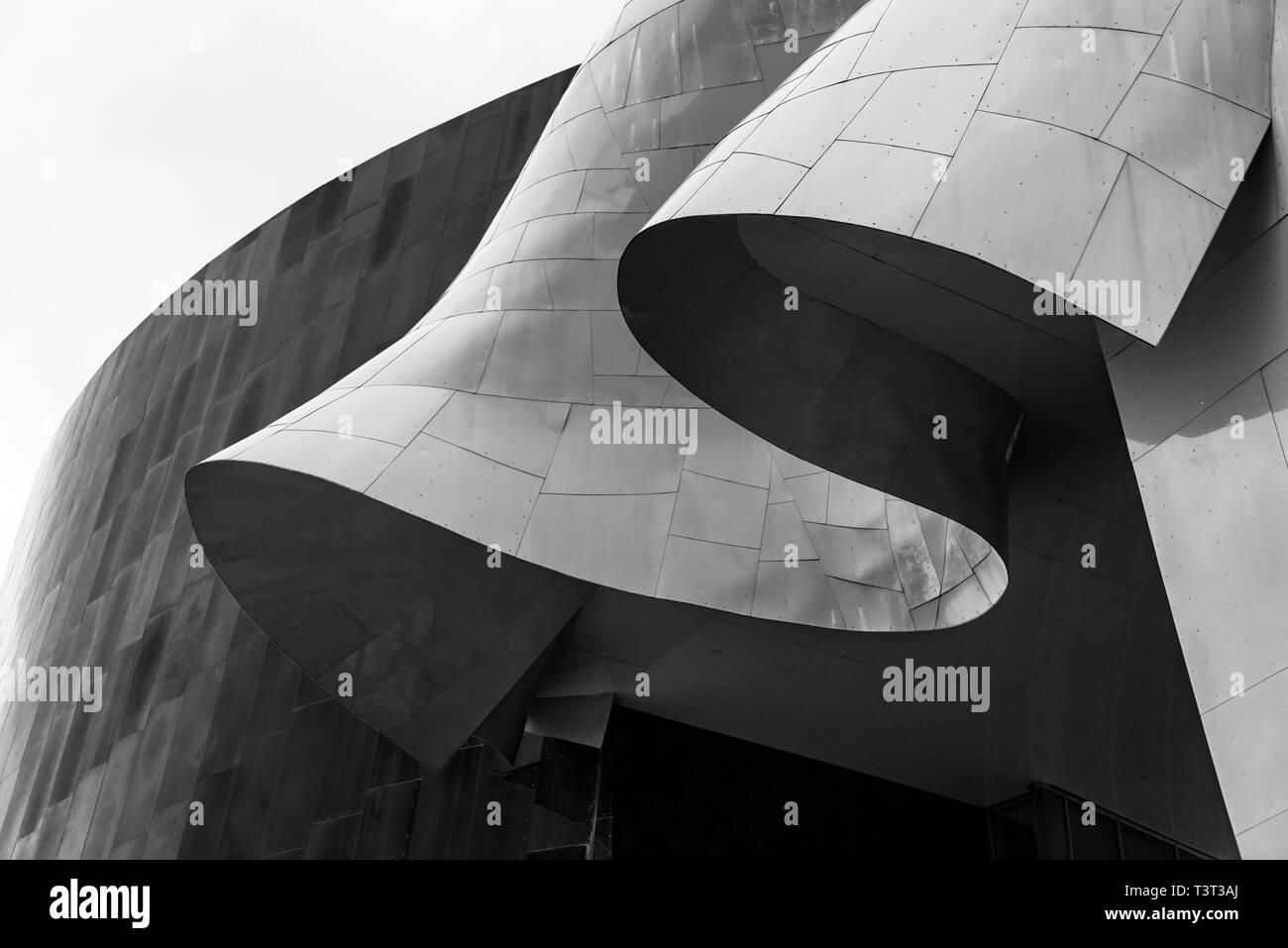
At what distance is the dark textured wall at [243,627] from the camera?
19625 millimetres

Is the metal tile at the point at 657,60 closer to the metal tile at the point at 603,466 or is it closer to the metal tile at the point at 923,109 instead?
the metal tile at the point at 603,466

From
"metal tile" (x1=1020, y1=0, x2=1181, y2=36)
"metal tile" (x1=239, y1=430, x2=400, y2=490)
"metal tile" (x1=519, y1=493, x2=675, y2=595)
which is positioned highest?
"metal tile" (x1=1020, y1=0, x2=1181, y2=36)

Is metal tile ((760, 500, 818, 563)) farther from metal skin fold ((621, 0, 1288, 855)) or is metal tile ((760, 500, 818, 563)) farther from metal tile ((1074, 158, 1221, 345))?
metal tile ((1074, 158, 1221, 345))

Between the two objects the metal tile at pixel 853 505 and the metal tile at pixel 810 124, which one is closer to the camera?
the metal tile at pixel 810 124

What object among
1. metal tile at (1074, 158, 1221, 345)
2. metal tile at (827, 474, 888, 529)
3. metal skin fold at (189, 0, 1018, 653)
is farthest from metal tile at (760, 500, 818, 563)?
metal tile at (1074, 158, 1221, 345)

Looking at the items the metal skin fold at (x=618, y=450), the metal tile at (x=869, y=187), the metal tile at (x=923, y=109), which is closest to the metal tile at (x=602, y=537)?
the metal skin fold at (x=618, y=450)

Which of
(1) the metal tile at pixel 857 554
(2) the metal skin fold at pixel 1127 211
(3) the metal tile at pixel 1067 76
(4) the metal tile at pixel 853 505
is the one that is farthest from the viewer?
(4) the metal tile at pixel 853 505

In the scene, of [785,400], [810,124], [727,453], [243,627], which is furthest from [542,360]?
[243,627]

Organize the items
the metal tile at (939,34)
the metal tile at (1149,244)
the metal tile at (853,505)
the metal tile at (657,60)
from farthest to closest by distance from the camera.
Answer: the metal tile at (657,60) < the metal tile at (853,505) < the metal tile at (939,34) < the metal tile at (1149,244)

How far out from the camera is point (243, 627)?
2311 cm

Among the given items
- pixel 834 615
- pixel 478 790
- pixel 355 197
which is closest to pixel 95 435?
Answer: pixel 355 197

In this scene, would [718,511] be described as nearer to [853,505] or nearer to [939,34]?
[853,505]

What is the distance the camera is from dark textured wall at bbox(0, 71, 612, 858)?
19625 mm

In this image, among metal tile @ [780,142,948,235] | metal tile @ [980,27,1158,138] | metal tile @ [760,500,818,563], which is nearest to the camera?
metal tile @ [980,27,1158,138]
